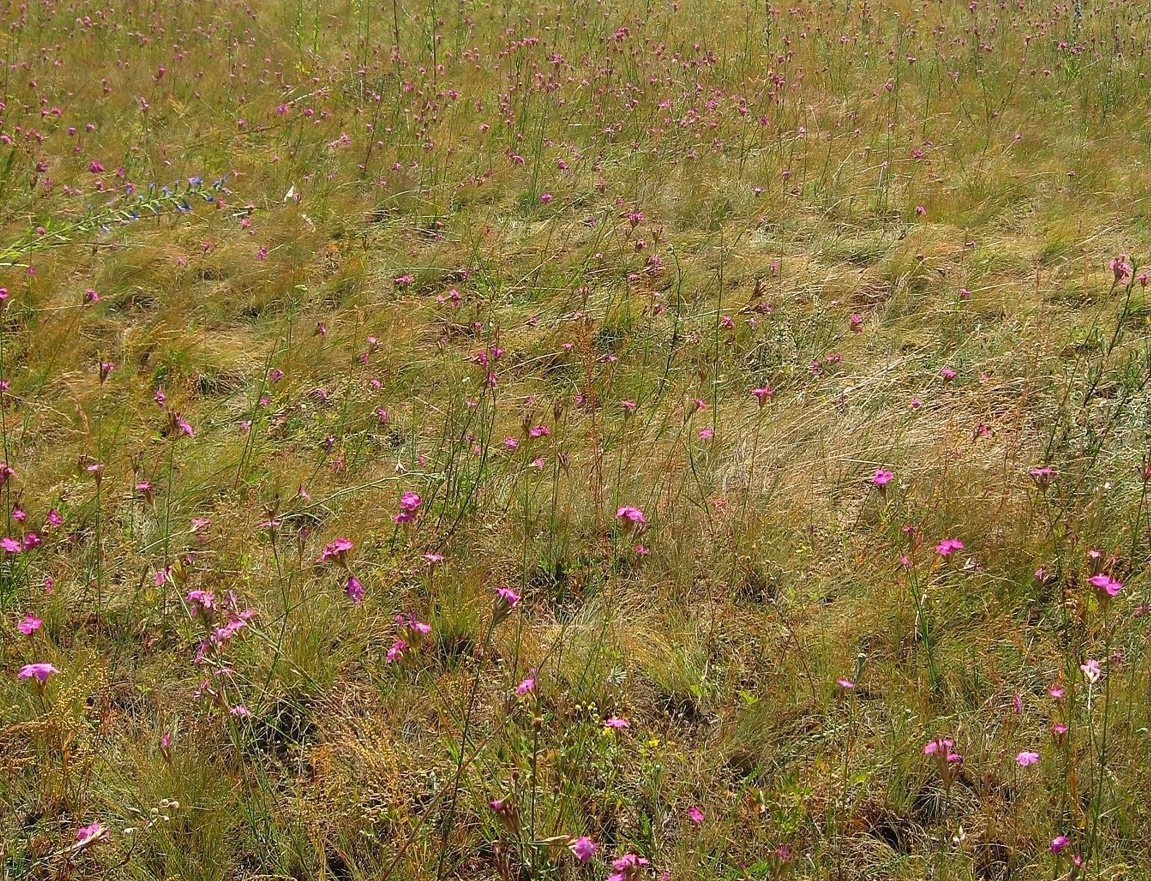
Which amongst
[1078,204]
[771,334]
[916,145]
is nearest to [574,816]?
[771,334]

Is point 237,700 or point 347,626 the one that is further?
point 347,626

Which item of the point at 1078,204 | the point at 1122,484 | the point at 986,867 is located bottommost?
the point at 986,867

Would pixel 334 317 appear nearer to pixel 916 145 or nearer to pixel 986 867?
pixel 986 867

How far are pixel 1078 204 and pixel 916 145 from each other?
117cm

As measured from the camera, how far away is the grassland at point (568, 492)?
1735 millimetres

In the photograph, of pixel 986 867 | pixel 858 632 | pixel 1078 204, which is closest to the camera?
pixel 986 867

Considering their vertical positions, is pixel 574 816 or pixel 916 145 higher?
pixel 916 145

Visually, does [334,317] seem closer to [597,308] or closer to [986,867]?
[597,308]

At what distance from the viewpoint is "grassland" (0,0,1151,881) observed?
5.69 feet

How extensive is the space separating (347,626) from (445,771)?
52 cm

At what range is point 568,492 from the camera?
269 centimetres

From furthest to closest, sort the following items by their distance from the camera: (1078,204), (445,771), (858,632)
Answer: (1078,204) → (858,632) → (445,771)

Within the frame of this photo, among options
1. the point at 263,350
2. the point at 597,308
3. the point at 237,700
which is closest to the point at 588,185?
the point at 597,308

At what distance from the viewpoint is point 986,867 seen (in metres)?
1.69
